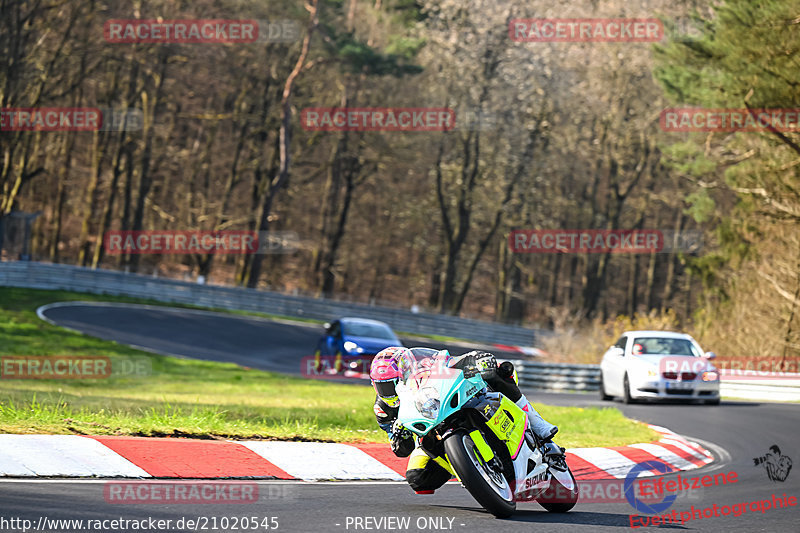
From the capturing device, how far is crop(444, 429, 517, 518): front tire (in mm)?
7172

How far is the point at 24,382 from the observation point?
74.4 feet

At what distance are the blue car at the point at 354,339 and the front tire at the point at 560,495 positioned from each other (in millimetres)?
19378

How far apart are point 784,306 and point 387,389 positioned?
27788 mm

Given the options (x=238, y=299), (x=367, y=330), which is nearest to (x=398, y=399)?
(x=367, y=330)

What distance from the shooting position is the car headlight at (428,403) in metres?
7.26

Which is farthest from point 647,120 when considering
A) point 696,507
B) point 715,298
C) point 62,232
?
point 696,507

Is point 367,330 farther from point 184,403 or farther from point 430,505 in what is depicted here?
point 430,505

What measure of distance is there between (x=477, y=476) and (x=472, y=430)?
1.14 ft

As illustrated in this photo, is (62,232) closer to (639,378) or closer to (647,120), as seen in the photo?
(647,120)

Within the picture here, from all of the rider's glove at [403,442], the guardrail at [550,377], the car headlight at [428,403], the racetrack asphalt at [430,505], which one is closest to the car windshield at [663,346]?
the racetrack asphalt at [430,505]

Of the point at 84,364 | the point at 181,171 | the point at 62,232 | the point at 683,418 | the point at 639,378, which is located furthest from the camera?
the point at 62,232

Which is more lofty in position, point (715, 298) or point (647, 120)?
point (647, 120)

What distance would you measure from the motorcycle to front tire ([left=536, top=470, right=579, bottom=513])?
173 millimetres

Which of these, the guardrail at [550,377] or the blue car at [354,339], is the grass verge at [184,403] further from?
the guardrail at [550,377]
